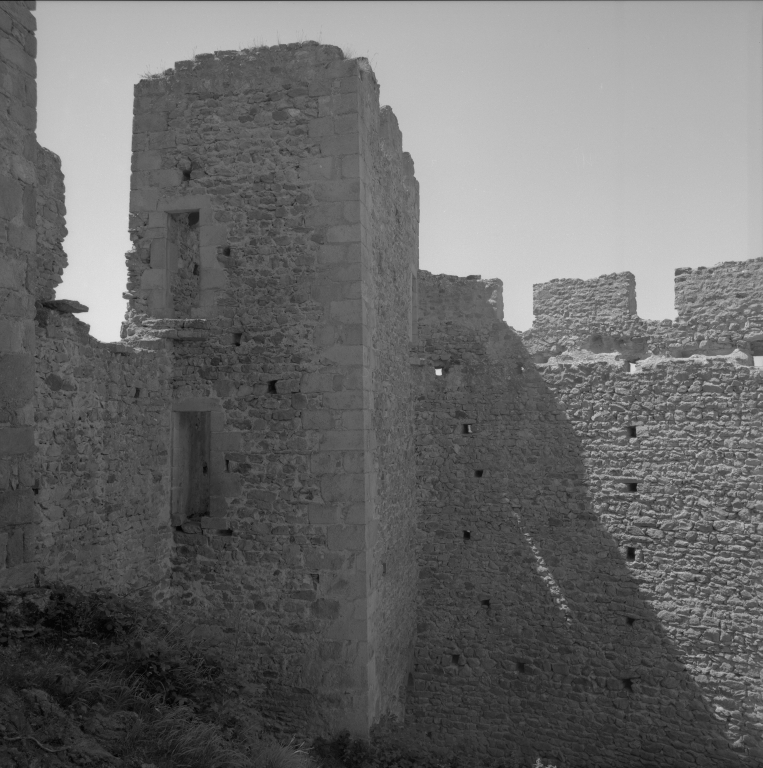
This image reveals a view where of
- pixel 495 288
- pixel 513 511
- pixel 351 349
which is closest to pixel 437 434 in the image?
pixel 513 511

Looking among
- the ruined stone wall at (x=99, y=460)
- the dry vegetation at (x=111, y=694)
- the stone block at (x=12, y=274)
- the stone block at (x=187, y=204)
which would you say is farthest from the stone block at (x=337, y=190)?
the dry vegetation at (x=111, y=694)

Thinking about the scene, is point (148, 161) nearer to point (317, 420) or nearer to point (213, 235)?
point (213, 235)

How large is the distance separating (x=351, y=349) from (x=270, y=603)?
8.85 ft

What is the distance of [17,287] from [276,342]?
3370 millimetres

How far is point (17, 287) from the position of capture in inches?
190

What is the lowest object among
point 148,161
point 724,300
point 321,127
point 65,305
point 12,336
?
point 12,336

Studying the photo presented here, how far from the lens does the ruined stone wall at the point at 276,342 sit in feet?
25.5

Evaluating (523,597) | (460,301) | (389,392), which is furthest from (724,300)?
(523,597)

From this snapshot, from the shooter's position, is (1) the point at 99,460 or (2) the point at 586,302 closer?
(1) the point at 99,460

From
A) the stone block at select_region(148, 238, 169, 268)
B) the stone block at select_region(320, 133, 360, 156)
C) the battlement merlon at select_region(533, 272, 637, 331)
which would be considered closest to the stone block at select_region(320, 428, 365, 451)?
the stone block at select_region(148, 238, 169, 268)

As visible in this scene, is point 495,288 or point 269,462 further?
point 495,288

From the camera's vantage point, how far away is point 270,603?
788 cm

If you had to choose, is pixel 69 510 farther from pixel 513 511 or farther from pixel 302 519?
pixel 513 511

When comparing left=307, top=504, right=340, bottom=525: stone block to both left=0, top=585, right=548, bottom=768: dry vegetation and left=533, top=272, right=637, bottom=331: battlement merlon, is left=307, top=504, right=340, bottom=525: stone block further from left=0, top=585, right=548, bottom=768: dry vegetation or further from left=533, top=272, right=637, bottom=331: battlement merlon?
left=533, top=272, right=637, bottom=331: battlement merlon
